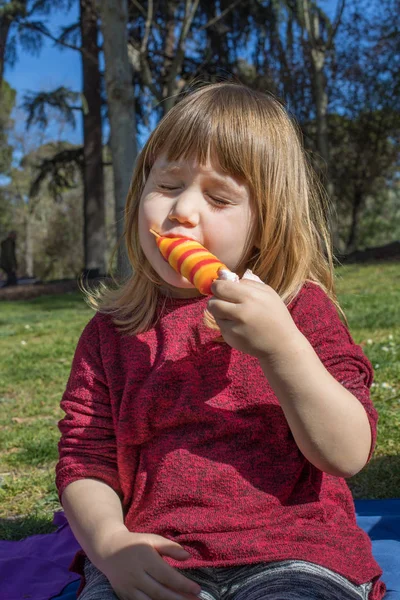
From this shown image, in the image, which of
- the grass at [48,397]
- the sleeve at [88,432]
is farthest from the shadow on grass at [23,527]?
the sleeve at [88,432]

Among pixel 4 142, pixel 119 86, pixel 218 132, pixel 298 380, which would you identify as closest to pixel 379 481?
pixel 298 380

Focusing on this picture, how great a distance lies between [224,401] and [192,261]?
37 centimetres

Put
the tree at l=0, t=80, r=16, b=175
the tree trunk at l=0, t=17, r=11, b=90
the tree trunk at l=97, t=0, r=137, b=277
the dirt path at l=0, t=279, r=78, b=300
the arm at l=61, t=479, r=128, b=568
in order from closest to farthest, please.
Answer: the arm at l=61, t=479, r=128, b=568 → the tree trunk at l=97, t=0, r=137, b=277 → the tree trunk at l=0, t=17, r=11, b=90 → the dirt path at l=0, t=279, r=78, b=300 → the tree at l=0, t=80, r=16, b=175

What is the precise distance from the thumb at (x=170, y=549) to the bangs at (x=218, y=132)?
0.86 meters

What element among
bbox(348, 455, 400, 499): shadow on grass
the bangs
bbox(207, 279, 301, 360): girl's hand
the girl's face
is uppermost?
the bangs

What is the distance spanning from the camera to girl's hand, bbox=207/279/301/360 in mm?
1347

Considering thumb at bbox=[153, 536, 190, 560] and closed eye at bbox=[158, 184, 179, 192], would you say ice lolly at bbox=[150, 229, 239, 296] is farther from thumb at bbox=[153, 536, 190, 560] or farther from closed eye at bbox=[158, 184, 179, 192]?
thumb at bbox=[153, 536, 190, 560]

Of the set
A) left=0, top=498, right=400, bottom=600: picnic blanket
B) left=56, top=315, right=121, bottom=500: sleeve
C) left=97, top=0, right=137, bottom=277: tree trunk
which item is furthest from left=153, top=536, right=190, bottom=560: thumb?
left=97, top=0, right=137, bottom=277: tree trunk

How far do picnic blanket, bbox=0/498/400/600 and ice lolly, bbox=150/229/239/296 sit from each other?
1.07 meters

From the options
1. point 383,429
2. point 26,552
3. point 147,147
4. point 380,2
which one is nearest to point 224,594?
point 147,147

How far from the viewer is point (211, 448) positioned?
1601 millimetres

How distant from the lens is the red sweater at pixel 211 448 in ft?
5.01

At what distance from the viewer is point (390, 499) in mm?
→ 2863

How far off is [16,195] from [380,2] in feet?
84.9
